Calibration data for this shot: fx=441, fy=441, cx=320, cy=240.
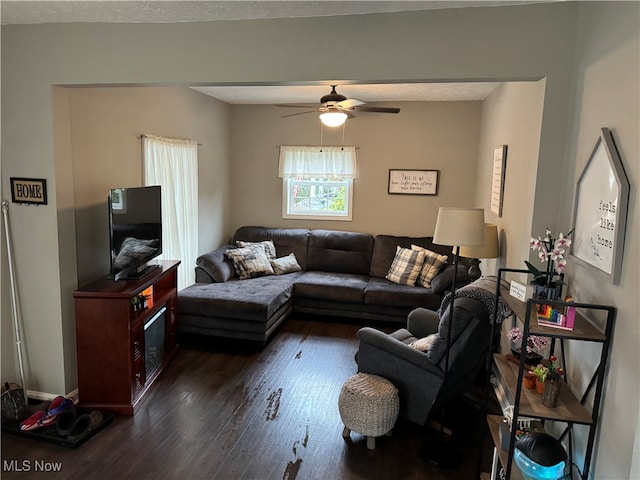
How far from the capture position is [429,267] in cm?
493

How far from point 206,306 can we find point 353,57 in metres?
2.65

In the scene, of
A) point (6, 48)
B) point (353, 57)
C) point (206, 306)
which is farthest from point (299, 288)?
point (6, 48)

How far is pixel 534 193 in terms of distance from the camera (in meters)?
2.32

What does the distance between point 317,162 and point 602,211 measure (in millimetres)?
4180

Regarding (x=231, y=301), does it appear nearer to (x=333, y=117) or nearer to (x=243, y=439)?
(x=243, y=439)

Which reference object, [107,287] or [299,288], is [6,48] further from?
[299,288]

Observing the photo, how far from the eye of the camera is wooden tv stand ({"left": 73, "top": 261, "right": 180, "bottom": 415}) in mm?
2922

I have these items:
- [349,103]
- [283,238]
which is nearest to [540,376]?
[349,103]

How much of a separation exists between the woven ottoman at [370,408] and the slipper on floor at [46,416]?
1809 mm

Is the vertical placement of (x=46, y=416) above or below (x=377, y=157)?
below

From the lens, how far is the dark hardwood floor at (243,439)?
2492 millimetres

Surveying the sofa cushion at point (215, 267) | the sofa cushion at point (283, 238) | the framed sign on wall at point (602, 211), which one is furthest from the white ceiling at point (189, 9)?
the sofa cushion at point (283, 238)

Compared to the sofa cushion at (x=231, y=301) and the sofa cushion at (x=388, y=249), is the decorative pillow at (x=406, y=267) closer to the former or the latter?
the sofa cushion at (x=388, y=249)

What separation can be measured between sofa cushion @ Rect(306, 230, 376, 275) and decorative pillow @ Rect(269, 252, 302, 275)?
0.19 meters
